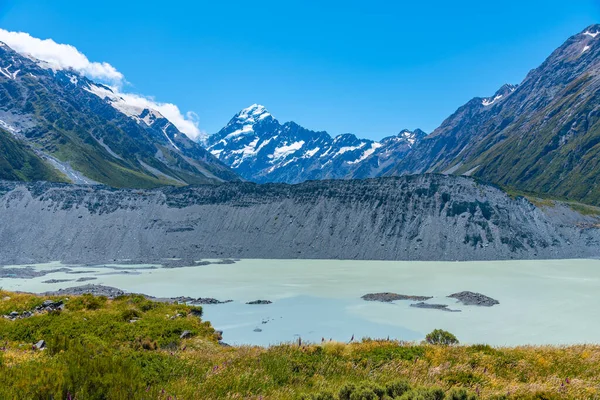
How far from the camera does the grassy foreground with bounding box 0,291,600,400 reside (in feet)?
25.1

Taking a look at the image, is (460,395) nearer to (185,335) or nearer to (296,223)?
(185,335)

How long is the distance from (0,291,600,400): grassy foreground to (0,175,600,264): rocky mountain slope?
72.1m

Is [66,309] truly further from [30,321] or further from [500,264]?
[500,264]

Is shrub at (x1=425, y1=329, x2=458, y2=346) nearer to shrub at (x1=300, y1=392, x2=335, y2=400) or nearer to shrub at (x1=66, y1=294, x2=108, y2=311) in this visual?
shrub at (x1=300, y1=392, x2=335, y2=400)

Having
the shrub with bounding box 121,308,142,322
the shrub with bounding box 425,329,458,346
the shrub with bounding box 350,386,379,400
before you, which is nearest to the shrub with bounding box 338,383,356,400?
the shrub with bounding box 350,386,379,400

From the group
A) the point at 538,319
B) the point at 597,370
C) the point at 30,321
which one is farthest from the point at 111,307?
the point at 538,319

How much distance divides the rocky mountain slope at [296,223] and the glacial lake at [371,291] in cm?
814

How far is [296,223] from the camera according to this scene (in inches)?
3816

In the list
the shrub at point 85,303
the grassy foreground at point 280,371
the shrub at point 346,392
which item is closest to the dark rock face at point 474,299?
the grassy foreground at point 280,371

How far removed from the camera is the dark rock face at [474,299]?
4156 cm

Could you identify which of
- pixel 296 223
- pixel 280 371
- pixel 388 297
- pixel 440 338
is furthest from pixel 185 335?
pixel 296 223

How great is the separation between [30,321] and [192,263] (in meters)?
59.6

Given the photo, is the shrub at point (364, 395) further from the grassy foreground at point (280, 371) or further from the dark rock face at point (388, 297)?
the dark rock face at point (388, 297)

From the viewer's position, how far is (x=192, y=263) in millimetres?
78875
